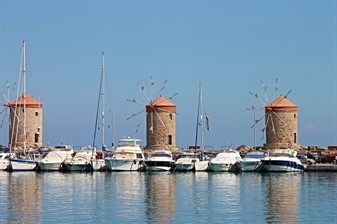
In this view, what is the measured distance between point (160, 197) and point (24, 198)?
654 cm

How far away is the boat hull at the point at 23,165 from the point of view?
57.9 m

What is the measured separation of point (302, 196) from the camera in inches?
1511

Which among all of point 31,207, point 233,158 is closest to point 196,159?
point 233,158

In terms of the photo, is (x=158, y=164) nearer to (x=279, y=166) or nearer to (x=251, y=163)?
(x=251, y=163)

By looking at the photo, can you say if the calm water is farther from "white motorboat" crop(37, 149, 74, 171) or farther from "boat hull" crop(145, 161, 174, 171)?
"white motorboat" crop(37, 149, 74, 171)

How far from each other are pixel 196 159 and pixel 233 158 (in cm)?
293

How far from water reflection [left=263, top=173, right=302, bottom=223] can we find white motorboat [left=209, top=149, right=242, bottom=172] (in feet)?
13.4

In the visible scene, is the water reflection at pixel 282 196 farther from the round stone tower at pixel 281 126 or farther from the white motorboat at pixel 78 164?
the round stone tower at pixel 281 126

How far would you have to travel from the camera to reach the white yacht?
56.8 m

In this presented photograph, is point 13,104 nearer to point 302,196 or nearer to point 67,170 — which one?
point 67,170

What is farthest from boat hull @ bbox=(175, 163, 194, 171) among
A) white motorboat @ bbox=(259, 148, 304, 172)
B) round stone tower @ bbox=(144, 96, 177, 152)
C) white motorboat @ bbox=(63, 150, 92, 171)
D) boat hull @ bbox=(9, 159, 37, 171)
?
round stone tower @ bbox=(144, 96, 177, 152)

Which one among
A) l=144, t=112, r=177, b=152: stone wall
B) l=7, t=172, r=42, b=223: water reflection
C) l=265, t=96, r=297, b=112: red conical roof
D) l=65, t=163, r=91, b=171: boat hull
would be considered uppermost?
l=265, t=96, r=297, b=112: red conical roof

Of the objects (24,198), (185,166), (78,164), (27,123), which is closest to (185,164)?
(185,166)

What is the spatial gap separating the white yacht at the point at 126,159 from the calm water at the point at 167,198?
2.91m
